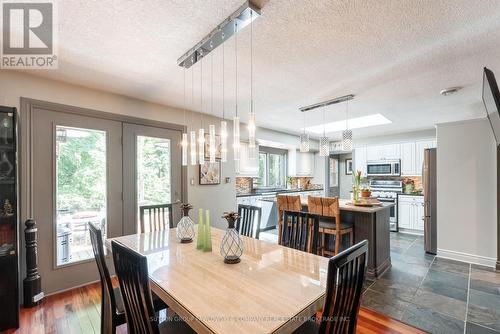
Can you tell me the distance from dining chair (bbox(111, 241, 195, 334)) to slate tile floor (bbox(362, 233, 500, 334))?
87.4 inches

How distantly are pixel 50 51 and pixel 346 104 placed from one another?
3.47m

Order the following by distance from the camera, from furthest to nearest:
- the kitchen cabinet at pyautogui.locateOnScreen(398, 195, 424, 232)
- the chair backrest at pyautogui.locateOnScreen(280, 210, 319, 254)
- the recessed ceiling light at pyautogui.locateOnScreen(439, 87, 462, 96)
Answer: the kitchen cabinet at pyautogui.locateOnScreen(398, 195, 424, 232)
the recessed ceiling light at pyautogui.locateOnScreen(439, 87, 462, 96)
the chair backrest at pyautogui.locateOnScreen(280, 210, 319, 254)

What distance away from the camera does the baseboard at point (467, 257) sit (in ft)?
11.1

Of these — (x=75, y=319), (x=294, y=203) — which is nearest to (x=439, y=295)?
(x=294, y=203)

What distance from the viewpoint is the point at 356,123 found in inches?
190

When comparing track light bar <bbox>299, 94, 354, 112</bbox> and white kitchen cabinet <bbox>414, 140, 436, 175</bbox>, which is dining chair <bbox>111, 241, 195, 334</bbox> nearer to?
track light bar <bbox>299, 94, 354, 112</bbox>

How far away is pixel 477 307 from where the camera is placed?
2.36 m

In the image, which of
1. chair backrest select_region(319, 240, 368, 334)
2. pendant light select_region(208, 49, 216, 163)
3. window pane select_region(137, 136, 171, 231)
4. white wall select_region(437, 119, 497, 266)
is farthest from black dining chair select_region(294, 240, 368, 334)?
white wall select_region(437, 119, 497, 266)

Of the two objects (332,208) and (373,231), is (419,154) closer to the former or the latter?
(373,231)

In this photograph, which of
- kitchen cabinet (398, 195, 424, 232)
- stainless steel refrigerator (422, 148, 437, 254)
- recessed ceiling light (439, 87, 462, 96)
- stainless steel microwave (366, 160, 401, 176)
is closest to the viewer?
recessed ceiling light (439, 87, 462, 96)

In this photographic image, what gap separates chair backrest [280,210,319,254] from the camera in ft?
6.42

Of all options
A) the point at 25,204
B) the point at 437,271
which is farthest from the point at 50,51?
the point at 437,271

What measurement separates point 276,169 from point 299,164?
0.74 meters

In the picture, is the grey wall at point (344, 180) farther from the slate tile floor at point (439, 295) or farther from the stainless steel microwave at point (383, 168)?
the slate tile floor at point (439, 295)
